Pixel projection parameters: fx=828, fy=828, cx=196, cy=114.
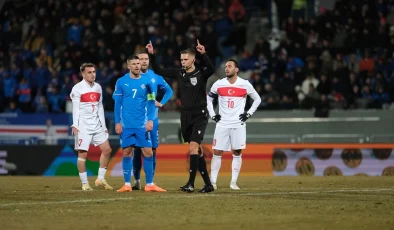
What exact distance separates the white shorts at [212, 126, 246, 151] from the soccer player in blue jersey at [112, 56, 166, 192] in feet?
5.22

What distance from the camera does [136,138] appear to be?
14906mm

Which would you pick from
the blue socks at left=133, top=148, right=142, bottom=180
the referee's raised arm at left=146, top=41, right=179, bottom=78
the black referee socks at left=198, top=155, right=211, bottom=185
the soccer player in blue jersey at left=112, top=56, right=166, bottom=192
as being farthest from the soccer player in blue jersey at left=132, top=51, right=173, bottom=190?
the black referee socks at left=198, top=155, right=211, bottom=185

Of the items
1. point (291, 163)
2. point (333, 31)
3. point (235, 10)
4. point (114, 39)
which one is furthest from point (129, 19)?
point (291, 163)

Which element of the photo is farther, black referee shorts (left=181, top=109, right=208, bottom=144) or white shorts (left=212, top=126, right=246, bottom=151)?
white shorts (left=212, top=126, right=246, bottom=151)

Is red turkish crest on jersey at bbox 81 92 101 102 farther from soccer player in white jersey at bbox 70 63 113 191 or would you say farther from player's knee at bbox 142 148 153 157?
player's knee at bbox 142 148 153 157

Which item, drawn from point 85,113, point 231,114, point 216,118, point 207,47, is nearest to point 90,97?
point 85,113

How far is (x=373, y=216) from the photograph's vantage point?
10648 mm

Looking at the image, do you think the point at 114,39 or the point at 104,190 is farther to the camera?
the point at 114,39

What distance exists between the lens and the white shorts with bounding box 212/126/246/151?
15.9 meters

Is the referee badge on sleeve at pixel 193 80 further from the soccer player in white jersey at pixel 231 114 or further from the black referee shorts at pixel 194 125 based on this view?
the soccer player in white jersey at pixel 231 114

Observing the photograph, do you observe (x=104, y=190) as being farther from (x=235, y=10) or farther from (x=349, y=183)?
(x=235, y=10)

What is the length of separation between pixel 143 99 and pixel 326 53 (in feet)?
42.3

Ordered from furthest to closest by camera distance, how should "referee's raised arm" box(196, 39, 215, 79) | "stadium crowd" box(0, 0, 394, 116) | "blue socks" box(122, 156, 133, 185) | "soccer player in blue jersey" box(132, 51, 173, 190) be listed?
1. "stadium crowd" box(0, 0, 394, 116)
2. "soccer player in blue jersey" box(132, 51, 173, 190)
3. "blue socks" box(122, 156, 133, 185)
4. "referee's raised arm" box(196, 39, 215, 79)

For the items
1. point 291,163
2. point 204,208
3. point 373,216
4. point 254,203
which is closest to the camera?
point 373,216
